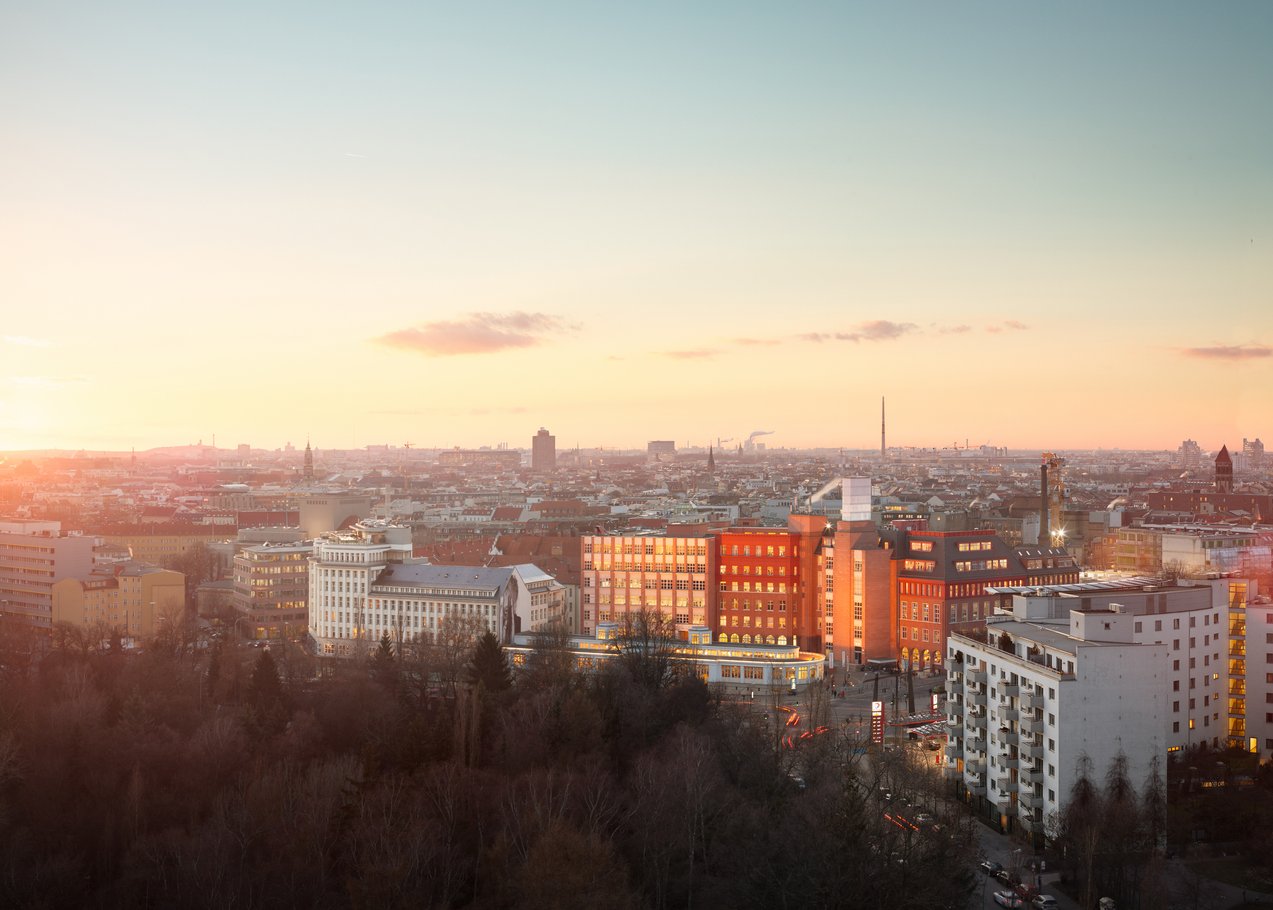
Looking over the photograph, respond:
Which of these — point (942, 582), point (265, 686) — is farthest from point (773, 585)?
point (265, 686)

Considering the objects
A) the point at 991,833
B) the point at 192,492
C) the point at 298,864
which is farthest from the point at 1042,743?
the point at 192,492

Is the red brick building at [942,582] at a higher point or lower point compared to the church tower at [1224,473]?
lower

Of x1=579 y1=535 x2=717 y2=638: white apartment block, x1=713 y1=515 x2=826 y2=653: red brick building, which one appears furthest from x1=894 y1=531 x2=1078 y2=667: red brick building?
x1=579 y1=535 x2=717 y2=638: white apartment block

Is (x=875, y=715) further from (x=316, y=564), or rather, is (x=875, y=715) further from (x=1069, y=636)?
(x=316, y=564)

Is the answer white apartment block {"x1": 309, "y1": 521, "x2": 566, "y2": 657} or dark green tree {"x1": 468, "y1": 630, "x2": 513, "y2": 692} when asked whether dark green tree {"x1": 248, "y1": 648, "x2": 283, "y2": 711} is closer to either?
dark green tree {"x1": 468, "y1": 630, "x2": 513, "y2": 692}

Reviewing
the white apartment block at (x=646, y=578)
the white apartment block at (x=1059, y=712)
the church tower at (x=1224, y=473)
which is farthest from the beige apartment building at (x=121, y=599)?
the church tower at (x=1224, y=473)

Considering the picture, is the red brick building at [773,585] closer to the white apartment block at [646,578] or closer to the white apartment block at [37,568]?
the white apartment block at [646,578]
